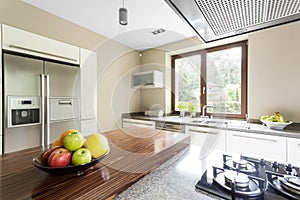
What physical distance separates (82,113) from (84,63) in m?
0.74

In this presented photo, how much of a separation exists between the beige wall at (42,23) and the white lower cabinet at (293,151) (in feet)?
9.51

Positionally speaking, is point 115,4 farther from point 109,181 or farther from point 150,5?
point 109,181

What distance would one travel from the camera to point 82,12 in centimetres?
193

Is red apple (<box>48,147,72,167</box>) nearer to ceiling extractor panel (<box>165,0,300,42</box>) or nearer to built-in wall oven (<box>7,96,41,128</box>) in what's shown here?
ceiling extractor panel (<box>165,0,300,42</box>)

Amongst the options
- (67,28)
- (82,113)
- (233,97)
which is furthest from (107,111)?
(233,97)

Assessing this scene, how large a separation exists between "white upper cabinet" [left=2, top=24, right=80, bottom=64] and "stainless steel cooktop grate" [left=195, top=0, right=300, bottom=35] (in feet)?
5.97

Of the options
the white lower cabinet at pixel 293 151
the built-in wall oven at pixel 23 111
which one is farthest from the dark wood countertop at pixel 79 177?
the white lower cabinet at pixel 293 151

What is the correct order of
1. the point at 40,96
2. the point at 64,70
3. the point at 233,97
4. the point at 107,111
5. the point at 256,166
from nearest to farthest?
the point at 256,166, the point at 40,96, the point at 64,70, the point at 233,97, the point at 107,111

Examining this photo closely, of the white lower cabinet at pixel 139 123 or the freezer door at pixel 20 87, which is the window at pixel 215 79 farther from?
the freezer door at pixel 20 87

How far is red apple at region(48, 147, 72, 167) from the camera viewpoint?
0.53m

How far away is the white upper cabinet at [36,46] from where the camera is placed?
1452 mm

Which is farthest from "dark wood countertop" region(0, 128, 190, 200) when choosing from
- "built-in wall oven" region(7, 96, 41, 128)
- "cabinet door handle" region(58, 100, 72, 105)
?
"cabinet door handle" region(58, 100, 72, 105)

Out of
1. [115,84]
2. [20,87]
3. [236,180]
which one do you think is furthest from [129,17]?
[236,180]

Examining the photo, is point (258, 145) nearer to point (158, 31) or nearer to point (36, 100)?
point (158, 31)
